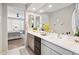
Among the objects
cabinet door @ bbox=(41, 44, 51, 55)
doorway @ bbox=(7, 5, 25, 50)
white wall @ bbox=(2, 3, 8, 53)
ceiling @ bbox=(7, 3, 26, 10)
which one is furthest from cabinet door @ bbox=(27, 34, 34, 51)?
ceiling @ bbox=(7, 3, 26, 10)

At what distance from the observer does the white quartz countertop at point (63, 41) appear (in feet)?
4.39

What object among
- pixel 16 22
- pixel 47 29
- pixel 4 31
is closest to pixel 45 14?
pixel 47 29

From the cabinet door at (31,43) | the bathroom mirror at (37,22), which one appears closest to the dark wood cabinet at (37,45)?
the cabinet door at (31,43)

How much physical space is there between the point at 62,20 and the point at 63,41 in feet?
1.17

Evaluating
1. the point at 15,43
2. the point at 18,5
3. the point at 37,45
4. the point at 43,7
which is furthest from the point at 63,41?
the point at 18,5

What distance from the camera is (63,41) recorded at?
1537 mm

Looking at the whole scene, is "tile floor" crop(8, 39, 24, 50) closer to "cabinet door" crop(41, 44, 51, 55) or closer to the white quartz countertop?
the white quartz countertop

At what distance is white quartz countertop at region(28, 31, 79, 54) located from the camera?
1337 mm

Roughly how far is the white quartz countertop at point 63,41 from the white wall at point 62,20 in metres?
0.11

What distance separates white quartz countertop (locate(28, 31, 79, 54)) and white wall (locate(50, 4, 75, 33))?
109 millimetres

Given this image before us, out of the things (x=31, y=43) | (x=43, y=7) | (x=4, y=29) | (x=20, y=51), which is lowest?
(x=20, y=51)

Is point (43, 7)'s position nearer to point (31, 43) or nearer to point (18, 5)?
point (18, 5)

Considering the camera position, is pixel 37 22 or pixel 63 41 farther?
pixel 37 22

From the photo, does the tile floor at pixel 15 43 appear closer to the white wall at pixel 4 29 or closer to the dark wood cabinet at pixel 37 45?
the white wall at pixel 4 29
